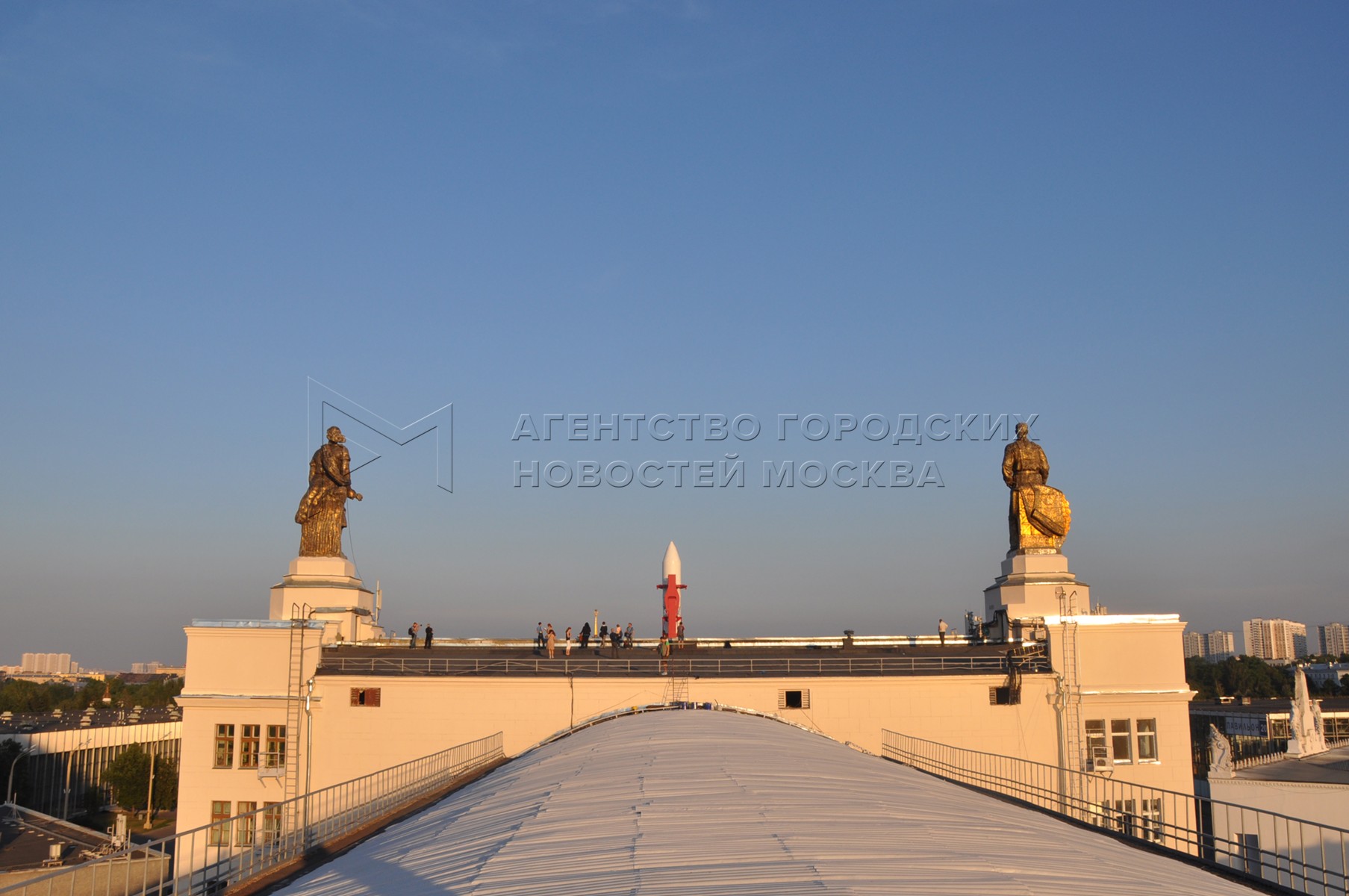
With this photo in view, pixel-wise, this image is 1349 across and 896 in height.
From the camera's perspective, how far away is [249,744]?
32250mm

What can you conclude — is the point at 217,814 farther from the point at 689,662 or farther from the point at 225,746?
the point at 689,662

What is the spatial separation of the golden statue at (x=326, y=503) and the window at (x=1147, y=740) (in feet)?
89.0

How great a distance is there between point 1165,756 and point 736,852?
26635 millimetres

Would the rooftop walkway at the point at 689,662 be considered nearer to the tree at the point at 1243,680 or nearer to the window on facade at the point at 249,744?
the window on facade at the point at 249,744

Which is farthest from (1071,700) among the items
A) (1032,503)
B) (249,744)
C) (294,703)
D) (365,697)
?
(249,744)

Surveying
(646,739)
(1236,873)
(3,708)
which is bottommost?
(3,708)

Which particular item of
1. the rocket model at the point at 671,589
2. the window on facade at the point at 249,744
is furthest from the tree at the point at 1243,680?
the window on facade at the point at 249,744

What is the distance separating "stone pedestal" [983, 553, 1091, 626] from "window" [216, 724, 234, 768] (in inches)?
1004

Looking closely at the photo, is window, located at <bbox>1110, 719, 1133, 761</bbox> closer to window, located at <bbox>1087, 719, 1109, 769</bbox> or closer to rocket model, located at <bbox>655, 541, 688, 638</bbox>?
window, located at <bbox>1087, 719, 1109, 769</bbox>

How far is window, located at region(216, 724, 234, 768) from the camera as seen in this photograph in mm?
32031

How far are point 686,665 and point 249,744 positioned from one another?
1371 cm

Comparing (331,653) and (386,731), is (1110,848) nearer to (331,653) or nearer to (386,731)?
(386,731)

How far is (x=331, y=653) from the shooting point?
34.4 metres

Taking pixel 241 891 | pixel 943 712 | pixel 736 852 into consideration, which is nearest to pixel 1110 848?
pixel 736 852
